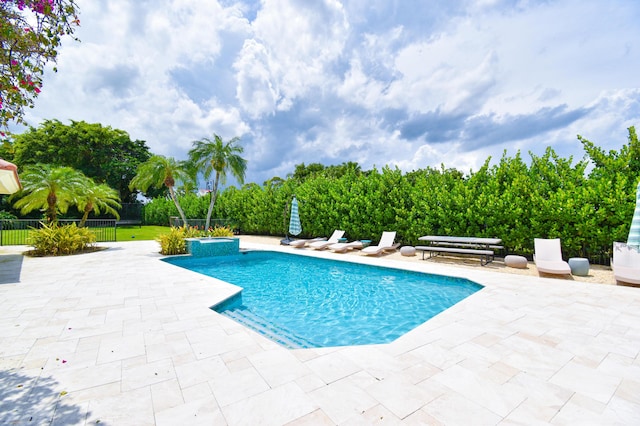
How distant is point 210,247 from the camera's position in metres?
13.9

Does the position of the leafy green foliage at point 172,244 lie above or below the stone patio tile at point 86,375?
above

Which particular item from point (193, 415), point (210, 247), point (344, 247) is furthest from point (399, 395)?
point (210, 247)

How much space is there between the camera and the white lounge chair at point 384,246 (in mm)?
13161

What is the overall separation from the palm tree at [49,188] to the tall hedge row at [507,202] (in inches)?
513

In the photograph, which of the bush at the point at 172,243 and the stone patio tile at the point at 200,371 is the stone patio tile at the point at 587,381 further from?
the bush at the point at 172,243

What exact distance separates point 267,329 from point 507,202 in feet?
35.7

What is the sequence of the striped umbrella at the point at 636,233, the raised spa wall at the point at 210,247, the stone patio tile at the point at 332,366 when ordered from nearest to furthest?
the stone patio tile at the point at 332,366
the striped umbrella at the point at 636,233
the raised spa wall at the point at 210,247

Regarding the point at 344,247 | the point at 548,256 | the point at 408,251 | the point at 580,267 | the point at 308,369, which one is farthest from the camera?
the point at 344,247

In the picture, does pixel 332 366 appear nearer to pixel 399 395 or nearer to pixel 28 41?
pixel 399 395

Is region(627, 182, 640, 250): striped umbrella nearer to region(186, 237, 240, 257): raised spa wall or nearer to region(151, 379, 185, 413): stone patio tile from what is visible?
region(151, 379, 185, 413): stone patio tile

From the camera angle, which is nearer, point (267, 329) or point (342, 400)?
point (342, 400)

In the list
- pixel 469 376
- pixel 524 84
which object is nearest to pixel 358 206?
pixel 524 84

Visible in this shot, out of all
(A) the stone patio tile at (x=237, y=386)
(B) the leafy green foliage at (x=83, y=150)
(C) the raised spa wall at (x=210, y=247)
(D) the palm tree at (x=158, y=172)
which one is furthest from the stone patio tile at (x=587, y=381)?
(B) the leafy green foliage at (x=83, y=150)

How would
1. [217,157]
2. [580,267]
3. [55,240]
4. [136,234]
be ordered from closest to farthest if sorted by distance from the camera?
[580,267] → [55,240] → [217,157] → [136,234]
